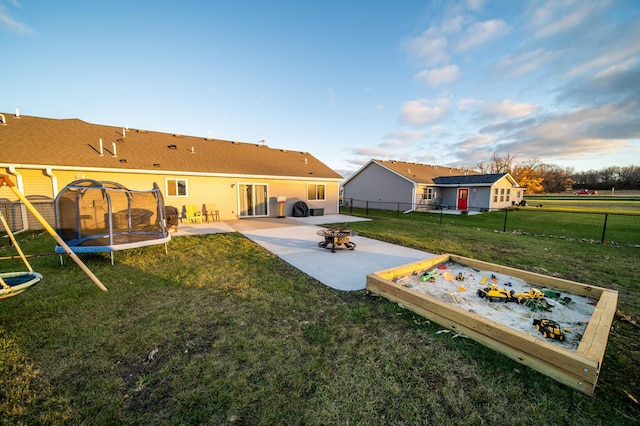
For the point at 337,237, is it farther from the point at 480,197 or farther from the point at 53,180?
the point at 480,197

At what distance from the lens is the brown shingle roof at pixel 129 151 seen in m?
10.6

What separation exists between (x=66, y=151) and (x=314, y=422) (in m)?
15.6

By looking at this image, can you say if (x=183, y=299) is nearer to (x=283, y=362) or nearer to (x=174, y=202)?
(x=283, y=362)

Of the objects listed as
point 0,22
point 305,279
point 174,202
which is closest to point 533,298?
point 305,279

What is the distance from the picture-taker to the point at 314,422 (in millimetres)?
1807

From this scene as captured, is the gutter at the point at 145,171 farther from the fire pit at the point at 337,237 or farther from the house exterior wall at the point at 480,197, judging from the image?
the house exterior wall at the point at 480,197

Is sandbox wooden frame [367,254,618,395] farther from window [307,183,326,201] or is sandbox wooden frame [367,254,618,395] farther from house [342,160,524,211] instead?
house [342,160,524,211]

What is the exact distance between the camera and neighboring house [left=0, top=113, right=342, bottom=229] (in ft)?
33.7

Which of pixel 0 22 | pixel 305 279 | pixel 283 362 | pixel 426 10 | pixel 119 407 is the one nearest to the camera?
pixel 119 407

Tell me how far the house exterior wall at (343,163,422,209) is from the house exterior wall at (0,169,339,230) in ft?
26.5

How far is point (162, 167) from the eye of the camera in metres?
12.2

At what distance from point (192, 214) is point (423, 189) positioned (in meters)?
19.8

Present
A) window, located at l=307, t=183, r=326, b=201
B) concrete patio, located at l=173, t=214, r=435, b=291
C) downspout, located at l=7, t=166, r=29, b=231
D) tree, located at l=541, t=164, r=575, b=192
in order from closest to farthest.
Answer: concrete patio, located at l=173, t=214, r=435, b=291 → downspout, located at l=7, t=166, r=29, b=231 → window, located at l=307, t=183, r=326, b=201 → tree, located at l=541, t=164, r=575, b=192

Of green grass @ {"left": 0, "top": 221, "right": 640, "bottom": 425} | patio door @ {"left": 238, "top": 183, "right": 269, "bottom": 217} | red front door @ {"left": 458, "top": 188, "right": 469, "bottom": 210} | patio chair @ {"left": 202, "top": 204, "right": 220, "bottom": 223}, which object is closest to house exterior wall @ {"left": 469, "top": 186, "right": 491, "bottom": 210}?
red front door @ {"left": 458, "top": 188, "right": 469, "bottom": 210}
